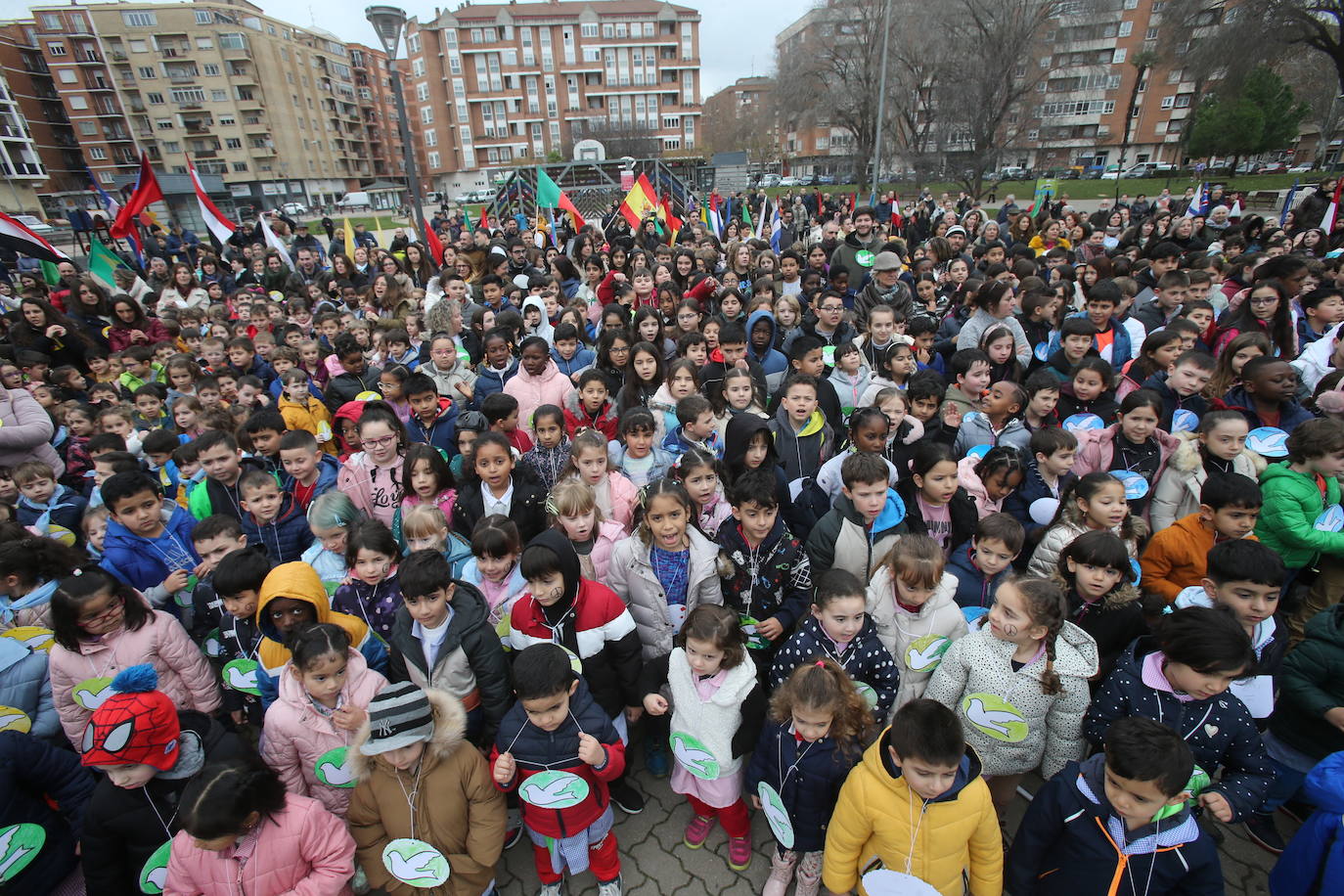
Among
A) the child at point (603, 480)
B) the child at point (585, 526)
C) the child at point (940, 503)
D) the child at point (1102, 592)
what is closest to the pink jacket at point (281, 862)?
the child at point (585, 526)

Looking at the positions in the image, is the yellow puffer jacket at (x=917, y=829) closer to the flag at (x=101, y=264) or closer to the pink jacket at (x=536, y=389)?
the pink jacket at (x=536, y=389)

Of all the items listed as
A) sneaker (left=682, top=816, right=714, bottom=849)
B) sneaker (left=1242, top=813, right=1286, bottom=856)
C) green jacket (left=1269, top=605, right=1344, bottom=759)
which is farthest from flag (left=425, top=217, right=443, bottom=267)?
sneaker (left=1242, top=813, right=1286, bottom=856)

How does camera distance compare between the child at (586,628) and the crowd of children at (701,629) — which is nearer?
the crowd of children at (701,629)

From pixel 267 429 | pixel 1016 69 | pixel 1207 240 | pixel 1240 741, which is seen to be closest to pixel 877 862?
pixel 1240 741

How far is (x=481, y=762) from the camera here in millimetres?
2449

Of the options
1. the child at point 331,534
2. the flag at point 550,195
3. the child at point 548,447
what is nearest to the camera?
the child at point 331,534

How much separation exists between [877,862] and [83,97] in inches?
3533

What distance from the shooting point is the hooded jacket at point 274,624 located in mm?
2738

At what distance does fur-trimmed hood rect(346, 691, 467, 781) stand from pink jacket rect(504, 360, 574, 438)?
2978 millimetres

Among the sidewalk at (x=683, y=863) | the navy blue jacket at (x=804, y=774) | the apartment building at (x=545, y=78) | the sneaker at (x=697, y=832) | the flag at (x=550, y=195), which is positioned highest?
the apartment building at (x=545, y=78)

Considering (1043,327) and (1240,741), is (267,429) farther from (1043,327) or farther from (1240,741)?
(1043,327)

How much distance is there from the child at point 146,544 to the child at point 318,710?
1470 mm

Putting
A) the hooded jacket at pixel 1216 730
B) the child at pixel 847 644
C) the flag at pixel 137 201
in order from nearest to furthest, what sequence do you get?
the hooded jacket at pixel 1216 730 → the child at pixel 847 644 → the flag at pixel 137 201

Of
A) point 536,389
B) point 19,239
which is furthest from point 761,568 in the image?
point 19,239
